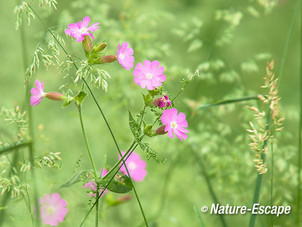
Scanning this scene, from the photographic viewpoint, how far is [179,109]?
2.21 meters

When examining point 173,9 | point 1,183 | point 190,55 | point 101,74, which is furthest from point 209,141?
point 173,9

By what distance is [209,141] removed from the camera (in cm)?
164

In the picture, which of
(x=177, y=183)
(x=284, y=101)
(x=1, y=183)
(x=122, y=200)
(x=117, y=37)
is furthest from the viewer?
(x=284, y=101)

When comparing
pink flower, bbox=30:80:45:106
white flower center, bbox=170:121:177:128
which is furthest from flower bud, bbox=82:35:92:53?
white flower center, bbox=170:121:177:128

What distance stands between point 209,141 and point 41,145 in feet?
3.24

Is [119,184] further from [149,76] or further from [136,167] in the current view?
[136,167]

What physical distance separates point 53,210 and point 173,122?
1.45 ft

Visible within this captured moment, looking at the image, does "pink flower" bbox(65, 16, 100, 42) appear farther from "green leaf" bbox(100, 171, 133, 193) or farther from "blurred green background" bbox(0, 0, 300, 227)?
"green leaf" bbox(100, 171, 133, 193)

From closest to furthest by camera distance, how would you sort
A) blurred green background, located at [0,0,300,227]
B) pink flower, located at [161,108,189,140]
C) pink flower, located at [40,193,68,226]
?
1. pink flower, located at [161,108,189,140]
2. pink flower, located at [40,193,68,226]
3. blurred green background, located at [0,0,300,227]

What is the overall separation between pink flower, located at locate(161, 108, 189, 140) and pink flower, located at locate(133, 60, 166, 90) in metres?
0.06

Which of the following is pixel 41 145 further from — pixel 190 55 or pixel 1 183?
pixel 1 183

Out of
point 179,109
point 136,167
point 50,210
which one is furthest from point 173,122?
point 179,109

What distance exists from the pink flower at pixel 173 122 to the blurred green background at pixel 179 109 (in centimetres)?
26

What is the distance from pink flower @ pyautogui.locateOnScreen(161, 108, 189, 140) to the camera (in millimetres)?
895
